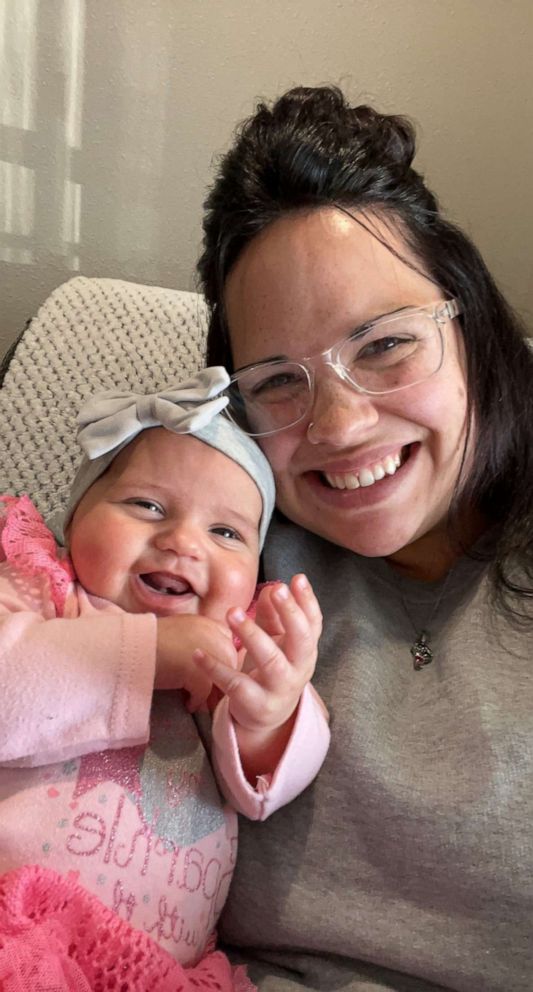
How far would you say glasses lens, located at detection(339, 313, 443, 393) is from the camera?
1.08 meters

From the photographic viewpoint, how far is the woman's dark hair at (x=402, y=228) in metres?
1.12

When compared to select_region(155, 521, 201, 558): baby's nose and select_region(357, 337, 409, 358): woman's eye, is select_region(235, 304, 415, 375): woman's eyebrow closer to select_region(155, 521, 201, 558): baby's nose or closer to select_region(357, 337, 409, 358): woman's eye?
select_region(357, 337, 409, 358): woman's eye

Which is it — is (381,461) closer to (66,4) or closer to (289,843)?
(289,843)

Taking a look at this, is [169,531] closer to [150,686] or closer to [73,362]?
[150,686]

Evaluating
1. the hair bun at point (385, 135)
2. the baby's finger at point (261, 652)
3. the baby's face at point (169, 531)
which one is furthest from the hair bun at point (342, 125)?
the baby's finger at point (261, 652)

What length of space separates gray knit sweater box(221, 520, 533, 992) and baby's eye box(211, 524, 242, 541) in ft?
0.65

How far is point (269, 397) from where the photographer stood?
1158mm

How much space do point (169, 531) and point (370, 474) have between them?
10.9 inches

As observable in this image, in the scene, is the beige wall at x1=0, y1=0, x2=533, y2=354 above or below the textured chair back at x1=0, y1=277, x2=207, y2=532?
above

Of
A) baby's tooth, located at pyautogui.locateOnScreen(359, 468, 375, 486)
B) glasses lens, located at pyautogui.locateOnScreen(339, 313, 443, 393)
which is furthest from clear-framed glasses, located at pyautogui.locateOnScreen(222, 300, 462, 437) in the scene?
baby's tooth, located at pyautogui.locateOnScreen(359, 468, 375, 486)

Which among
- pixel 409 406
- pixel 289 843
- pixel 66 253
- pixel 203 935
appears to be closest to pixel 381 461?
pixel 409 406

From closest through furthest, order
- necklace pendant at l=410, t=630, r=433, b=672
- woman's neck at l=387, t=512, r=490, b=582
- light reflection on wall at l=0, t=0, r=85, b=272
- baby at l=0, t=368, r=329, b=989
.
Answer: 1. baby at l=0, t=368, r=329, b=989
2. necklace pendant at l=410, t=630, r=433, b=672
3. woman's neck at l=387, t=512, r=490, b=582
4. light reflection on wall at l=0, t=0, r=85, b=272

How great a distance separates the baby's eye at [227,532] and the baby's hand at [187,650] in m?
0.14

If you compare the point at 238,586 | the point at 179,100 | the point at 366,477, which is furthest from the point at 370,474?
the point at 179,100
